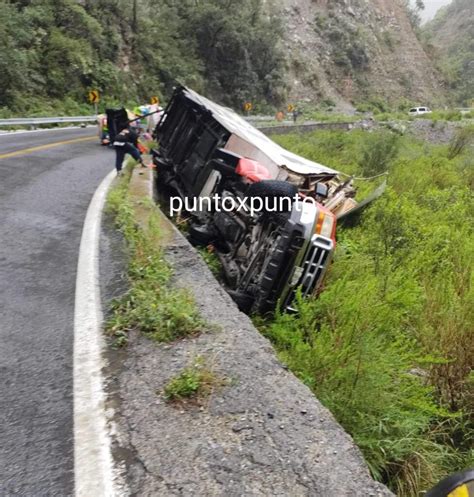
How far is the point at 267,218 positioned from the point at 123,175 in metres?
4.61

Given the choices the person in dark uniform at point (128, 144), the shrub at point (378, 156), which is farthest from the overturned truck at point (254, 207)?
the shrub at point (378, 156)

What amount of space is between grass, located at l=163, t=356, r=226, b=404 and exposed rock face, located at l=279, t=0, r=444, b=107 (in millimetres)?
47669

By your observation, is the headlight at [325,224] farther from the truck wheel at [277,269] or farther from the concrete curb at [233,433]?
the concrete curb at [233,433]

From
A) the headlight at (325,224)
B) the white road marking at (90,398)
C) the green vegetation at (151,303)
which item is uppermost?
the headlight at (325,224)

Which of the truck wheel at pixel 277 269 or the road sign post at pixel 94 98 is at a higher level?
the truck wheel at pixel 277 269

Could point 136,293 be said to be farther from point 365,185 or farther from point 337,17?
point 337,17

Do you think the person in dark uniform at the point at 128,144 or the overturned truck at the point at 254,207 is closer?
the overturned truck at the point at 254,207

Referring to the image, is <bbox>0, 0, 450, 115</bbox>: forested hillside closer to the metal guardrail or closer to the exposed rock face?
the exposed rock face

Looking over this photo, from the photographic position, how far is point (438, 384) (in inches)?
147

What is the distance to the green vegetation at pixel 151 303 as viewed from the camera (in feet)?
9.79

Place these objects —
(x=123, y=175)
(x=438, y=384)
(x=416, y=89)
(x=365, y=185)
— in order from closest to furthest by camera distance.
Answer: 1. (x=438, y=384)
2. (x=123, y=175)
3. (x=365, y=185)
4. (x=416, y=89)

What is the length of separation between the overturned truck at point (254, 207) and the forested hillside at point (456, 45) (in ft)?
221

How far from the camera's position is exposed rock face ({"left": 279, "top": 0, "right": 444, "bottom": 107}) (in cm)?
5178

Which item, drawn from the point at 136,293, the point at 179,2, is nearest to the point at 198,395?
the point at 136,293
